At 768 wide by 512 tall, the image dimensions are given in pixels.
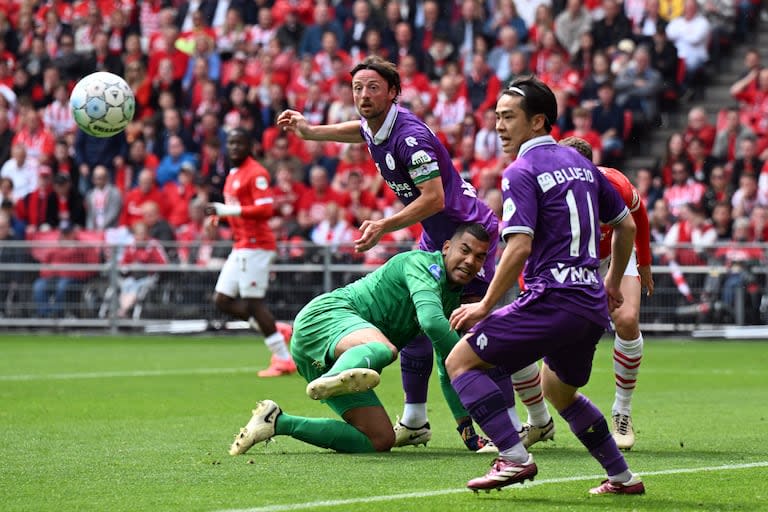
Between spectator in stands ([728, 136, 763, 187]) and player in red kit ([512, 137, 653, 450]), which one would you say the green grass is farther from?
spectator in stands ([728, 136, 763, 187])

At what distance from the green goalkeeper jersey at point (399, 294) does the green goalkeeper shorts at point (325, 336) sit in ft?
0.32

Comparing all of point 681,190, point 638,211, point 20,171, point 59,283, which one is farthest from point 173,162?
point 638,211

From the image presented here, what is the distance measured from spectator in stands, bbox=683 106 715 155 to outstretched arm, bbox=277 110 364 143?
40.2 feet

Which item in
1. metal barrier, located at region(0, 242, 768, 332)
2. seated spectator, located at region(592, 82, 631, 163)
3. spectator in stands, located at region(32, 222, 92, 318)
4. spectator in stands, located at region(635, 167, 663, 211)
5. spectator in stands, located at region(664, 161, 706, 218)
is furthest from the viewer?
spectator in stands, located at region(32, 222, 92, 318)

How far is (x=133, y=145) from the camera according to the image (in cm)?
2594

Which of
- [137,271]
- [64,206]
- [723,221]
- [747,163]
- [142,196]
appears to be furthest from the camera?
[64,206]

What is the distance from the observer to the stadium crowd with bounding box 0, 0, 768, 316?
2131 centimetres

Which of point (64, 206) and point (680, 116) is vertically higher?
point (680, 116)

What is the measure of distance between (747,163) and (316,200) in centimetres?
670

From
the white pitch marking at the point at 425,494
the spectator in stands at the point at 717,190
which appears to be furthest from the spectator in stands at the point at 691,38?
the white pitch marking at the point at 425,494

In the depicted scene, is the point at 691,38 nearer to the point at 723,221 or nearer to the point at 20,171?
the point at 723,221

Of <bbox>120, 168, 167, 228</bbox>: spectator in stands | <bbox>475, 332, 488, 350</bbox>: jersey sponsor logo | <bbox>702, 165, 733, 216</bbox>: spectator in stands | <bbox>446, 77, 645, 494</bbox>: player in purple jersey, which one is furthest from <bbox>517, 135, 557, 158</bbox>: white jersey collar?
<bbox>120, 168, 167, 228</bbox>: spectator in stands

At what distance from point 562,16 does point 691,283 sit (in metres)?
5.94

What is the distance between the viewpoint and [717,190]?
68.0 feet
